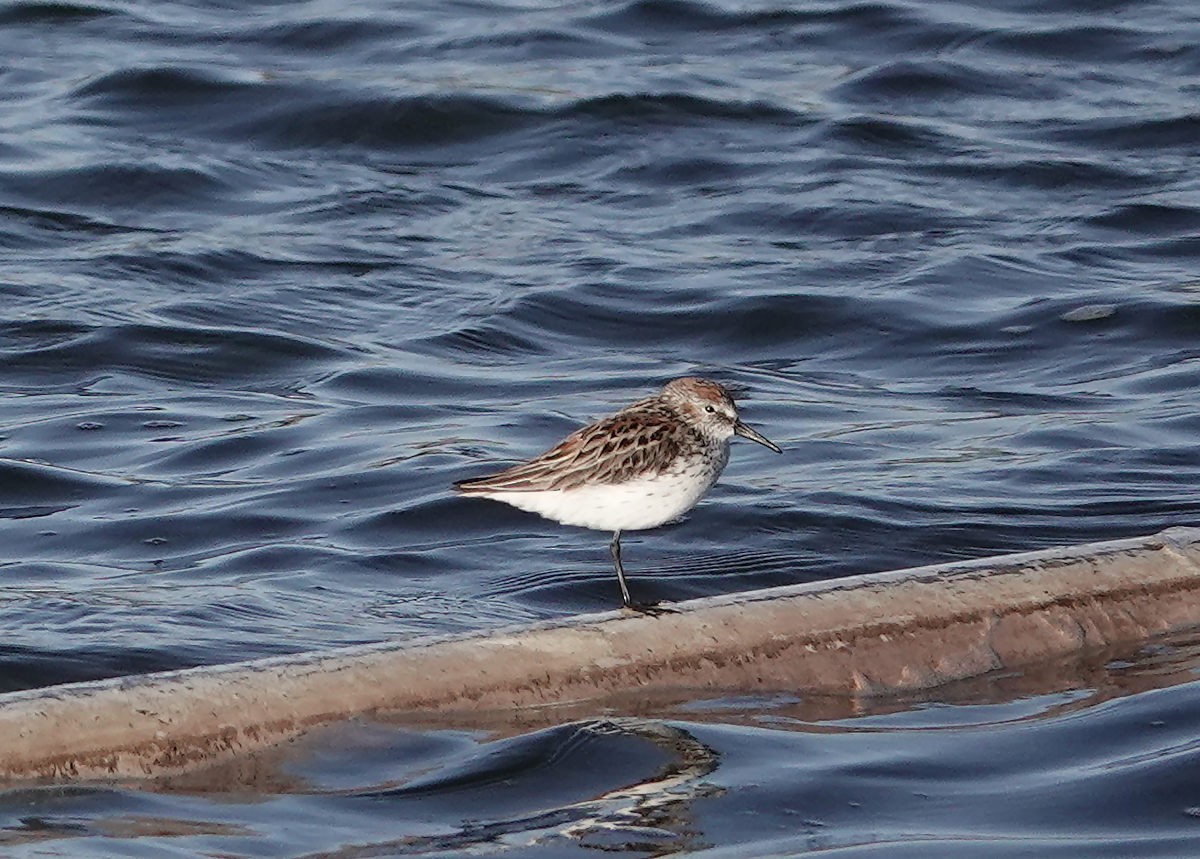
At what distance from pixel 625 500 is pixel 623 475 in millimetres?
87

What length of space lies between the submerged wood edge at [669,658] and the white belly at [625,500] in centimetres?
152

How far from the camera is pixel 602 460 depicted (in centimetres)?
738

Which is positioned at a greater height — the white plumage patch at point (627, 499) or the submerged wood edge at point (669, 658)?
the submerged wood edge at point (669, 658)

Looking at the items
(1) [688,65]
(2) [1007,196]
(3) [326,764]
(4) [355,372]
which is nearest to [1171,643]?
(3) [326,764]

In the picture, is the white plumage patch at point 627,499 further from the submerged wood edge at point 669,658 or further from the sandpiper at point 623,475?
the submerged wood edge at point 669,658

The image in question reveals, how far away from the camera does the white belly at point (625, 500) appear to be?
7.29 m

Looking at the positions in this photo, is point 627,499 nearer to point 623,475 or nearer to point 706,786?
point 623,475

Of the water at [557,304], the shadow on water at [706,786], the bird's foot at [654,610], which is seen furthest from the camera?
the water at [557,304]

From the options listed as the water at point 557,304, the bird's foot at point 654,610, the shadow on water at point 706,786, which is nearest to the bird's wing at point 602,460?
the water at point 557,304

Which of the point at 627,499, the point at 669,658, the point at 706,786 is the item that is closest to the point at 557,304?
the point at 627,499

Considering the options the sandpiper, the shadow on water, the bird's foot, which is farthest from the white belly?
the shadow on water

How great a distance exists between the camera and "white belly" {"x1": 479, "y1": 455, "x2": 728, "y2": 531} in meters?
7.29

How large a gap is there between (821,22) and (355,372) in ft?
29.9

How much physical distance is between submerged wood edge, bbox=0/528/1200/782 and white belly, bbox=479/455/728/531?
1.52m
